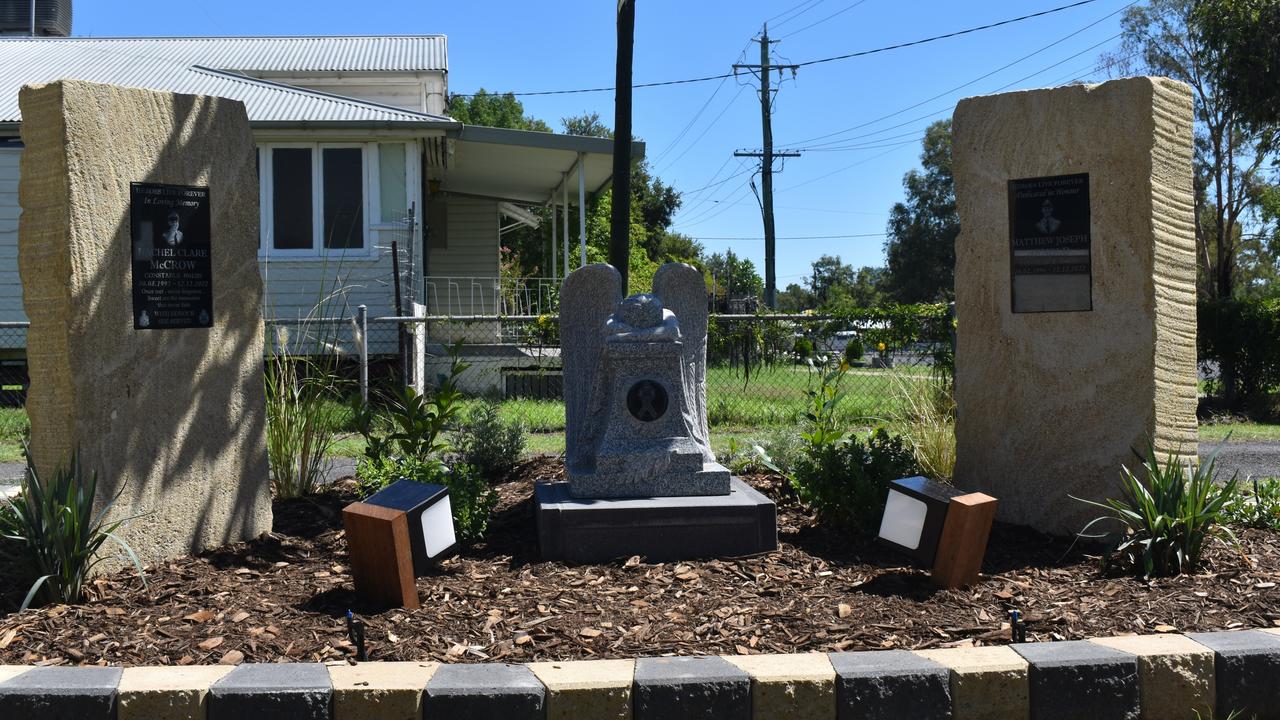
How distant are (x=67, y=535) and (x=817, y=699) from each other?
3.14 m

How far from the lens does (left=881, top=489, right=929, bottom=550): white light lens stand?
15.3 ft

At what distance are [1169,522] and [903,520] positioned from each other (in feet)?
3.81

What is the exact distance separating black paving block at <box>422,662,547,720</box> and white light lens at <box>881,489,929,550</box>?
81.9 inches

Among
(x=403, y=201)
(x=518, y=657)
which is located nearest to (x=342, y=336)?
(x=403, y=201)

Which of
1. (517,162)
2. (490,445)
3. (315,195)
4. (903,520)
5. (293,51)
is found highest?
(293,51)

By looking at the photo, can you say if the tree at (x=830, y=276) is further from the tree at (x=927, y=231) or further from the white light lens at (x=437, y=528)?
the white light lens at (x=437, y=528)

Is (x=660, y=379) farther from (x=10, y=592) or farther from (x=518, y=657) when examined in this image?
(x=10, y=592)

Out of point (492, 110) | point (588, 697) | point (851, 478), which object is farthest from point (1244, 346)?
point (492, 110)

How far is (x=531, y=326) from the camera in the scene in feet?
41.7

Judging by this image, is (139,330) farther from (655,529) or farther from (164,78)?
(164,78)

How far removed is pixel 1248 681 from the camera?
3.54m

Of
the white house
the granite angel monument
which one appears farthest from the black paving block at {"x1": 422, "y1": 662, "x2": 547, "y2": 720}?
the white house

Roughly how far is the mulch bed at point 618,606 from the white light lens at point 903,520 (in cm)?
17

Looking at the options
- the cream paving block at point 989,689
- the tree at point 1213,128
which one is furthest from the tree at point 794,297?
the cream paving block at point 989,689
